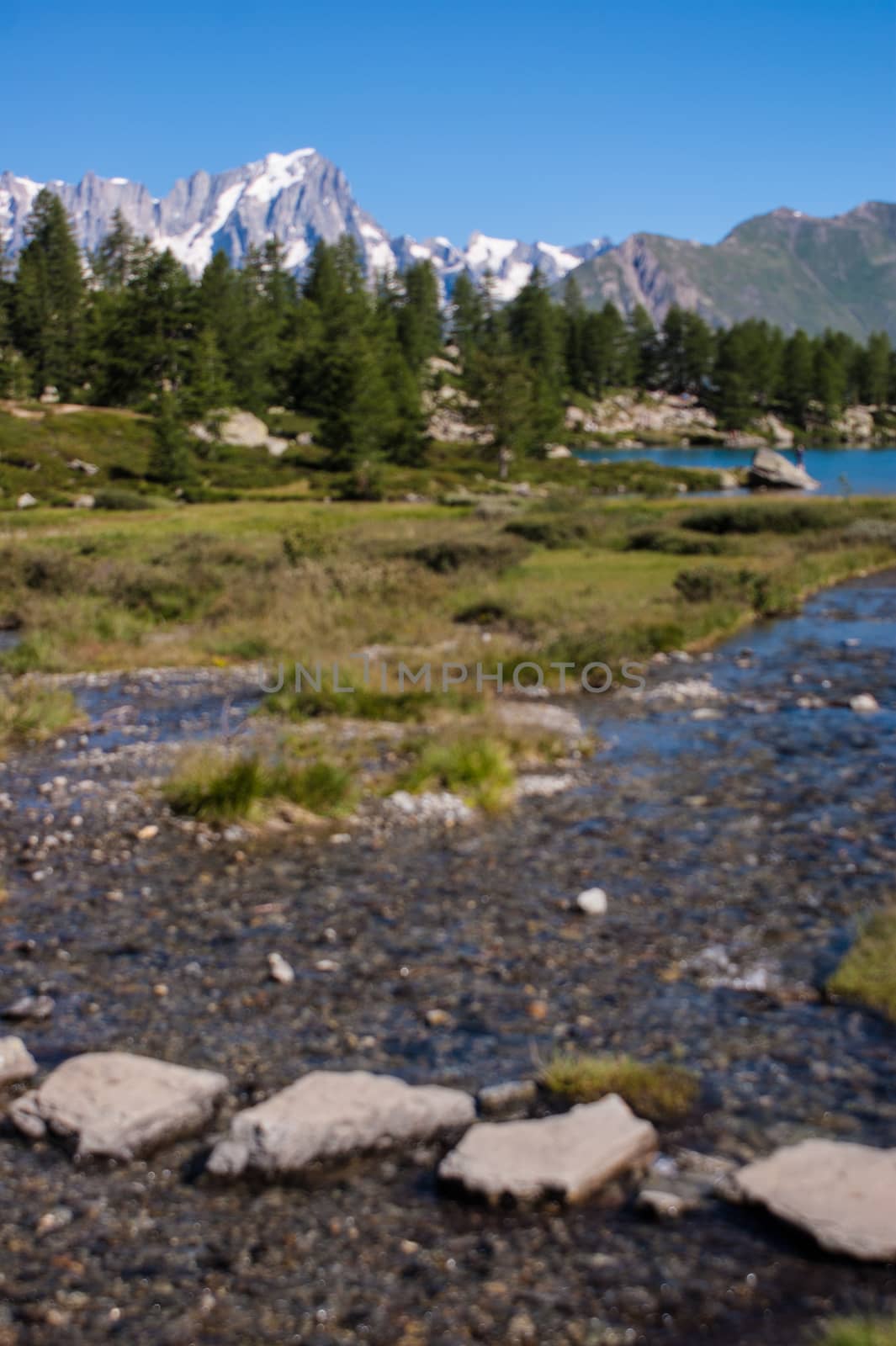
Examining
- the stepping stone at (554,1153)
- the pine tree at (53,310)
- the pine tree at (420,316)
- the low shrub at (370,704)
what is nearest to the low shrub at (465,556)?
the low shrub at (370,704)

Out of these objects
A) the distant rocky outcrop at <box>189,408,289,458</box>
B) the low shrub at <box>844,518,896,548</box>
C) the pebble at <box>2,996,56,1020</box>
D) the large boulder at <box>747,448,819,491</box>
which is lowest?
the pebble at <box>2,996,56,1020</box>

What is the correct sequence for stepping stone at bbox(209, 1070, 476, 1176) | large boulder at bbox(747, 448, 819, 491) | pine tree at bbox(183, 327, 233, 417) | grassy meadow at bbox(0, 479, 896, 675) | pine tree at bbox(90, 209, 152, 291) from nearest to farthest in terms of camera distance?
stepping stone at bbox(209, 1070, 476, 1176) < grassy meadow at bbox(0, 479, 896, 675) < large boulder at bbox(747, 448, 819, 491) < pine tree at bbox(183, 327, 233, 417) < pine tree at bbox(90, 209, 152, 291)

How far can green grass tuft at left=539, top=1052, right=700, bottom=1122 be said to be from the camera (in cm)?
700

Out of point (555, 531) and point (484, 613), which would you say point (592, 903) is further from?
point (555, 531)

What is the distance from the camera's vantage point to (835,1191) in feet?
19.4

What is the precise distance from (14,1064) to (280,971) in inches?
84.6

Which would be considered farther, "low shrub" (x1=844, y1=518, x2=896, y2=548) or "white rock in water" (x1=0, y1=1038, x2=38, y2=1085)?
"low shrub" (x1=844, y1=518, x2=896, y2=548)

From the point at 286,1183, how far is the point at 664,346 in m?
185

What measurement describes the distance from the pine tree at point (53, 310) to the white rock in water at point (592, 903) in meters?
110

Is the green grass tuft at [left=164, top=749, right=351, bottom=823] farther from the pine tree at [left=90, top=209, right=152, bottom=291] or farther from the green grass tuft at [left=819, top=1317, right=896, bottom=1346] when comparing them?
the pine tree at [left=90, top=209, right=152, bottom=291]

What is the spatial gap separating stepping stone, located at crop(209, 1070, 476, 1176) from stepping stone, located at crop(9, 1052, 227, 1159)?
13.6 inches

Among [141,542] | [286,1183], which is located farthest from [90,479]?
[286,1183]

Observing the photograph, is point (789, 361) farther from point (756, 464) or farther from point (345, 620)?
point (345, 620)

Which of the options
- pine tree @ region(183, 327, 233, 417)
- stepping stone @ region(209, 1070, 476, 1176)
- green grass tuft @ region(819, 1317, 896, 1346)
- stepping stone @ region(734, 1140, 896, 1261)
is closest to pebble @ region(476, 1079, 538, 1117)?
stepping stone @ region(209, 1070, 476, 1176)
